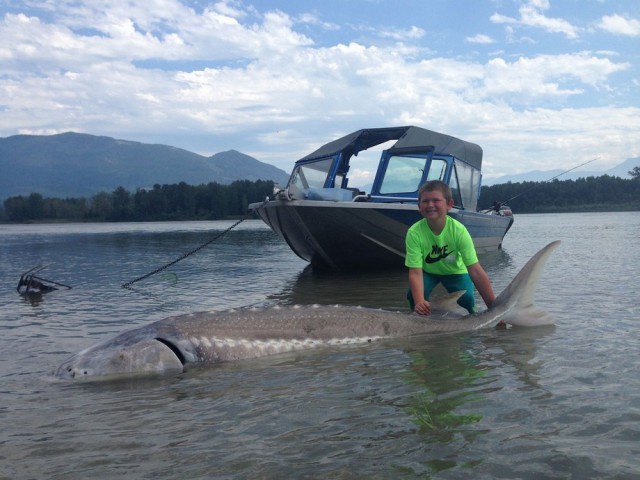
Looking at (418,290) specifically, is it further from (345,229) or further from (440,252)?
(345,229)

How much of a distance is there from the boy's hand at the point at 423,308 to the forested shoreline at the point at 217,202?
62.3m

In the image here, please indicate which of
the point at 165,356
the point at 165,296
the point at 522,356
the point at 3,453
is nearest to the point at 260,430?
the point at 3,453

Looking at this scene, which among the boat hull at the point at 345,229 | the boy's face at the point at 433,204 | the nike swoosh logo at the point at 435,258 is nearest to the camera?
the boy's face at the point at 433,204

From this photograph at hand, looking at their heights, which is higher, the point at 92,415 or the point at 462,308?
the point at 462,308

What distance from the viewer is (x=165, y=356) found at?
15.4 ft

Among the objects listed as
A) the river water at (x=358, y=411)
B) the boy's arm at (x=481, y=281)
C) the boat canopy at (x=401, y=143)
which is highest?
the boat canopy at (x=401, y=143)

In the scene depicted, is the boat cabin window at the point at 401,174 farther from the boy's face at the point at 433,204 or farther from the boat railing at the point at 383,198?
the boy's face at the point at 433,204

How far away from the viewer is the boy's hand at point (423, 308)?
5477 millimetres

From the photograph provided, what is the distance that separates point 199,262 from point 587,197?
78088mm

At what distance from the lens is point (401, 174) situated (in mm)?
13031

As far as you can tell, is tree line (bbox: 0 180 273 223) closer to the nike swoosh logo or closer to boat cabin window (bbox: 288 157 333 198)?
boat cabin window (bbox: 288 157 333 198)

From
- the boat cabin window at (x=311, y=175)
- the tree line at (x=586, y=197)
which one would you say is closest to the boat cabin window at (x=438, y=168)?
the boat cabin window at (x=311, y=175)

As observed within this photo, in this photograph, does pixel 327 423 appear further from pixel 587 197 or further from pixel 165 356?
pixel 587 197

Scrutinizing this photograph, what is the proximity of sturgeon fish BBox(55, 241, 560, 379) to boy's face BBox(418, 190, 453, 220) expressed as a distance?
830 millimetres
